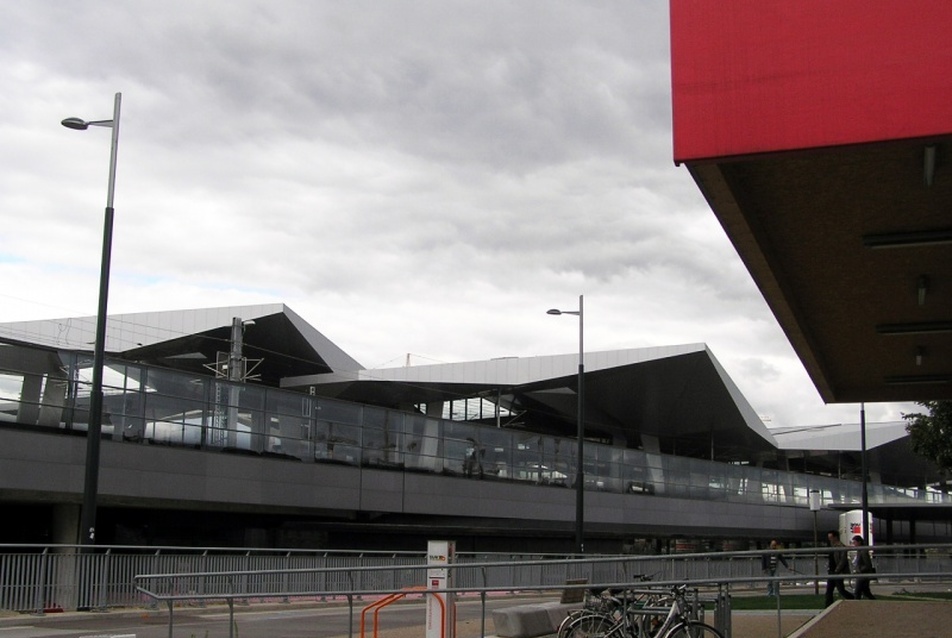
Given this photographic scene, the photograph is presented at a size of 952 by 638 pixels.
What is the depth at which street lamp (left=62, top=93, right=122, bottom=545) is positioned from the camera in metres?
20.5

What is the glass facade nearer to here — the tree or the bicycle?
the tree

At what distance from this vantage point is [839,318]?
1605 centimetres

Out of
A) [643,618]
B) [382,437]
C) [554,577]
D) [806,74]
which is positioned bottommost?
[554,577]

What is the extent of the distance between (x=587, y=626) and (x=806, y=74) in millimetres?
6386

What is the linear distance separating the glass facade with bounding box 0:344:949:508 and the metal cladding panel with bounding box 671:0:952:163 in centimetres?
2227

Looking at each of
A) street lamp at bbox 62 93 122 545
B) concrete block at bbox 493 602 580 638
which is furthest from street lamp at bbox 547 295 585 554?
concrete block at bbox 493 602 580 638

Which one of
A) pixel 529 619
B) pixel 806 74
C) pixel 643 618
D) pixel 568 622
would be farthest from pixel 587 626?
pixel 806 74

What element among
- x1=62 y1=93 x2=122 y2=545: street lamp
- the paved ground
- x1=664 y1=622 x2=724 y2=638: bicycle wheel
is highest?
x1=62 y1=93 x2=122 y2=545: street lamp

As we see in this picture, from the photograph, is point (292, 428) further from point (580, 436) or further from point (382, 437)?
point (580, 436)

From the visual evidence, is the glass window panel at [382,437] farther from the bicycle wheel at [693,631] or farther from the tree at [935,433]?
the bicycle wheel at [693,631]

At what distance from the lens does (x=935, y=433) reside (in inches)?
1356

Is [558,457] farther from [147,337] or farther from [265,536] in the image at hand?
[147,337]

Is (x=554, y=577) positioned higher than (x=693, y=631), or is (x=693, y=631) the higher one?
(x=693, y=631)

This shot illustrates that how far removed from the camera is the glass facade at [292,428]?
28016mm
